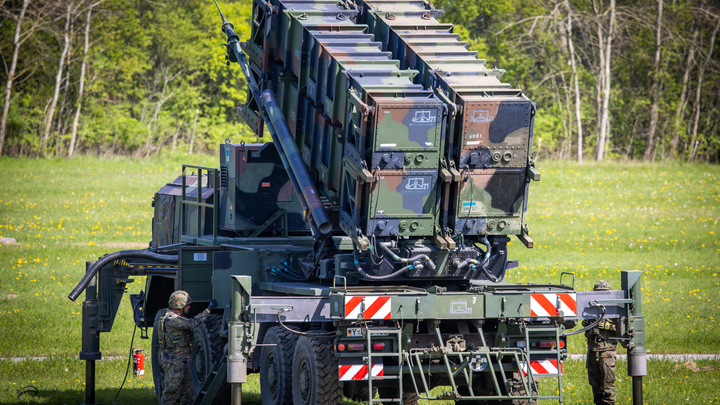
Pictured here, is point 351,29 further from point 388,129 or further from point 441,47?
point 388,129

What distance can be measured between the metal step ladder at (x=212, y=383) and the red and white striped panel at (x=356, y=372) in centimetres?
182

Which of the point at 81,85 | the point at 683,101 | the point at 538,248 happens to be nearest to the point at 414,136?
the point at 538,248

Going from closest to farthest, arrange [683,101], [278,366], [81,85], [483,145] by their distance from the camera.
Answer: [483,145] < [278,366] < [81,85] < [683,101]

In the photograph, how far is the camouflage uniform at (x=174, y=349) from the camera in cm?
1070

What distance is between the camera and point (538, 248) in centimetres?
2611

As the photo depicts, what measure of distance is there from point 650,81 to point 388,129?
4537cm

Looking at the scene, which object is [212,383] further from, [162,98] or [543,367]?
[162,98]

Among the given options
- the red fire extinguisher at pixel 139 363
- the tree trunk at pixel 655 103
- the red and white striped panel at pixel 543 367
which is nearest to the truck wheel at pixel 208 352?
the red fire extinguisher at pixel 139 363

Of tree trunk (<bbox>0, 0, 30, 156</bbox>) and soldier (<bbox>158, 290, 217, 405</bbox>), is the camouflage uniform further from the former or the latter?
tree trunk (<bbox>0, 0, 30, 156</bbox>)

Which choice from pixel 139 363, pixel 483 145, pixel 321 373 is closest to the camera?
pixel 321 373

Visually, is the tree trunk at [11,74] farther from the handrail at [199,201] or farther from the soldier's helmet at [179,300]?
the soldier's helmet at [179,300]

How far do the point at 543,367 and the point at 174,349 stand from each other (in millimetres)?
4317

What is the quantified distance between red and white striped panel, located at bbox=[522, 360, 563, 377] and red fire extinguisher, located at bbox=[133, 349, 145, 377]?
620cm

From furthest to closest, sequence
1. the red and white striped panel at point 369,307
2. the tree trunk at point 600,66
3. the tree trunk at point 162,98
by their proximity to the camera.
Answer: the tree trunk at point 162,98 → the tree trunk at point 600,66 → the red and white striped panel at point 369,307
